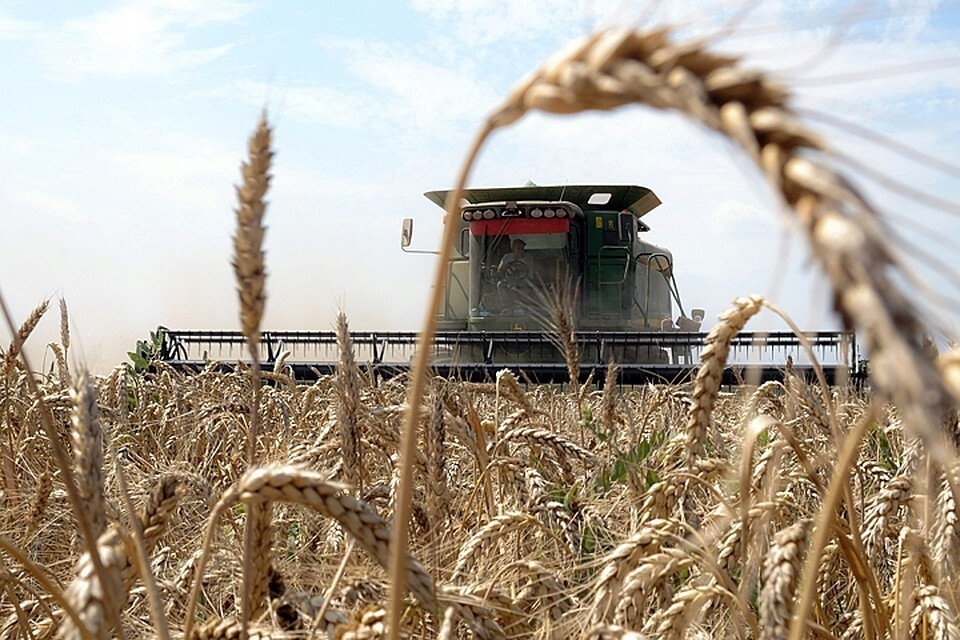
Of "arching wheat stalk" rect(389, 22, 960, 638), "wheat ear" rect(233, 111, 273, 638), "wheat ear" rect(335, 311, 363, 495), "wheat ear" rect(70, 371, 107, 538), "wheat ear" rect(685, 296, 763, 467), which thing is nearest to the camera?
"arching wheat stalk" rect(389, 22, 960, 638)

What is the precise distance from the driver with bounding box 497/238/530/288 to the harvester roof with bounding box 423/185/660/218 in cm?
123

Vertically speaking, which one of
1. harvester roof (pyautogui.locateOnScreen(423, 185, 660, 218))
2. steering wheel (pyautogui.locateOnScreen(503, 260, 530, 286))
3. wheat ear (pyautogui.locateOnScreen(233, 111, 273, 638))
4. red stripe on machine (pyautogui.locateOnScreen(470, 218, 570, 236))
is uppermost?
harvester roof (pyautogui.locateOnScreen(423, 185, 660, 218))

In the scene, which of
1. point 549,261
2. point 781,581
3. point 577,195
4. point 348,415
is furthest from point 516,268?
point 781,581

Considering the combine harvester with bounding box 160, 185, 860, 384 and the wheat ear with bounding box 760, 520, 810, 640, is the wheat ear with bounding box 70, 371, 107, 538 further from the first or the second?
the combine harvester with bounding box 160, 185, 860, 384

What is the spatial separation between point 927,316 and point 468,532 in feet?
7.12

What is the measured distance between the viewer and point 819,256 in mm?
468

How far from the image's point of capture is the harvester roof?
15281 mm

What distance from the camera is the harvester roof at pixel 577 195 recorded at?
15.3 m

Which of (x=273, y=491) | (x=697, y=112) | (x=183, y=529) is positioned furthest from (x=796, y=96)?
(x=183, y=529)

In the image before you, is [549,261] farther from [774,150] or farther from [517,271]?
[774,150]

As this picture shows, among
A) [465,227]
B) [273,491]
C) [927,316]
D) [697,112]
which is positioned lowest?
[273,491]

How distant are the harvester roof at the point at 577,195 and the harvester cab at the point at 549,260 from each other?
2cm

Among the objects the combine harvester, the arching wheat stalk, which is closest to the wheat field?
the arching wheat stalk

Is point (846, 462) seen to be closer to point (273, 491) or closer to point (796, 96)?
point (796, 96)
